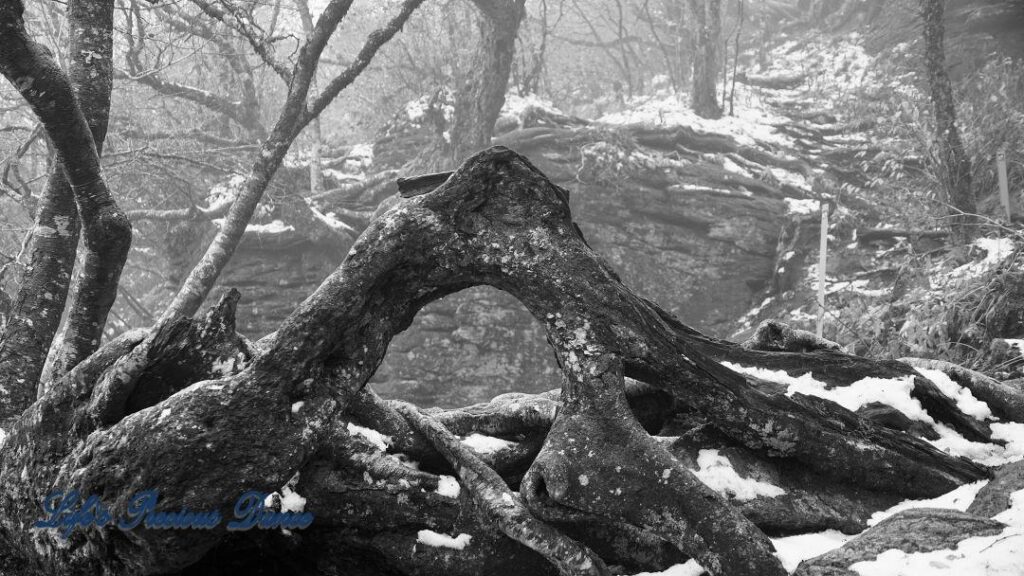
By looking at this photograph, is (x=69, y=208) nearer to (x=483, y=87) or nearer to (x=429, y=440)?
(x=429, y=440)

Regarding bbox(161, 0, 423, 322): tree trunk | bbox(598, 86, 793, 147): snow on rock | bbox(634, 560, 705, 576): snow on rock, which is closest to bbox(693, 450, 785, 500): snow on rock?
bbox(634, 560, 705, 576): snow on rock

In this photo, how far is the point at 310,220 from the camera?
1230 centimetres

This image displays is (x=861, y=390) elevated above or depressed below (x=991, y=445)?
above

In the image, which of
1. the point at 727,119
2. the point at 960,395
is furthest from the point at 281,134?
the point at 727,119

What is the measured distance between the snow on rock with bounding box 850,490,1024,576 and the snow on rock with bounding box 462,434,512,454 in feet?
6.37

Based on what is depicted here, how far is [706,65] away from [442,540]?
43.1 ft

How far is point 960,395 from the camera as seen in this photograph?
463 centimetres

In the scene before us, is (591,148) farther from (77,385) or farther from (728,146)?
(77,385)

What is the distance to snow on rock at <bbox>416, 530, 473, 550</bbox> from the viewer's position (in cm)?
337

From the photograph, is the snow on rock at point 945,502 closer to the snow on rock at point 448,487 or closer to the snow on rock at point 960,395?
the snow on rock at point 960,395

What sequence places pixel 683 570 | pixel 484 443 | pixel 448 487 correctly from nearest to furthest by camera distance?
pixel 683 570 < pixel 448 487 < pixel 484 443

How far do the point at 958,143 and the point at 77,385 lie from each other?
410 inches

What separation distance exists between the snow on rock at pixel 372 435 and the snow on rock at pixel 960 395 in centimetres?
355

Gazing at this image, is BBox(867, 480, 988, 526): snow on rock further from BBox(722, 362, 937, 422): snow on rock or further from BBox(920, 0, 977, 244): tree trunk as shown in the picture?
BBox(920, 0, 977, 244): tree trunk
